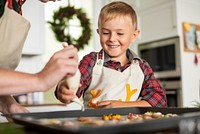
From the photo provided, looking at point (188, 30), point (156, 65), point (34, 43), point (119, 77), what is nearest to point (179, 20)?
point (188, 30)

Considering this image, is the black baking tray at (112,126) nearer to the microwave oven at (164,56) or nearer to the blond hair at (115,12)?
the blond hair at (115,12)

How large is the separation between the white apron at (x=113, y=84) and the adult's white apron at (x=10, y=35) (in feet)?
1.18

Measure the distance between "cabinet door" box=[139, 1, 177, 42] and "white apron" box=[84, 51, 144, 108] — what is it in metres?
2.53

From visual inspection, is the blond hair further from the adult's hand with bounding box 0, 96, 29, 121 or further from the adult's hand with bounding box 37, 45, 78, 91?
the adult's hand with bounding box 37, 45, 78, 91

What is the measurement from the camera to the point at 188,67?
3.65 metres

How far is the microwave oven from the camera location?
3.65m

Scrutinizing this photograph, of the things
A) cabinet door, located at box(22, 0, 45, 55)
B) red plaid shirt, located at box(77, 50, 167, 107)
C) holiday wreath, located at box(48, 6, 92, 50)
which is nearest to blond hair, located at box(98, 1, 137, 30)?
red plaid shirt, located at box(77, 50, 167, 107)

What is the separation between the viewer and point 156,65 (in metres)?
3.92

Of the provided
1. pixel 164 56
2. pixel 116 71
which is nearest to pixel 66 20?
pixel 164 56

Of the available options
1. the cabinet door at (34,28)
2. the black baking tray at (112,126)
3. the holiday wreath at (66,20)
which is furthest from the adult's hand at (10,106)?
the holiday wreath at (66,20)

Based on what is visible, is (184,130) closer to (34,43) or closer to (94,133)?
(94,133)

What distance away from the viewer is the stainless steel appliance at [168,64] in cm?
362

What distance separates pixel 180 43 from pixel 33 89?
3157mm

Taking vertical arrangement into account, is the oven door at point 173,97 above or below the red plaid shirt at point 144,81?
below
